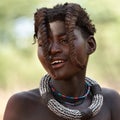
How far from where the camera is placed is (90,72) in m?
9.81

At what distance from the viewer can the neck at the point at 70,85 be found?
3090 millimetres

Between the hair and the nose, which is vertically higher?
the hair

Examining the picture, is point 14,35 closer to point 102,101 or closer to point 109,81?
point 109,81

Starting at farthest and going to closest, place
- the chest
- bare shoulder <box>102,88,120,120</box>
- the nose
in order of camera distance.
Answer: bare shoulder <box>102,88,120,120</box>, the chest, the nose

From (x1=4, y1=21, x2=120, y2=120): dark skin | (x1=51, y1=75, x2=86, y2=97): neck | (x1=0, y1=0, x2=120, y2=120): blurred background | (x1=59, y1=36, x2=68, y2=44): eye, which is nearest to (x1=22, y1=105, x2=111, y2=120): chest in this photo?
(x1=4, y1=21, x2=120, y2=120): dark skin

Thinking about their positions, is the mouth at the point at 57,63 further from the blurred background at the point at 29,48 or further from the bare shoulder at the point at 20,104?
the blurred background at the point at 29,48

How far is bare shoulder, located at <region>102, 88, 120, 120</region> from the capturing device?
10.6ft

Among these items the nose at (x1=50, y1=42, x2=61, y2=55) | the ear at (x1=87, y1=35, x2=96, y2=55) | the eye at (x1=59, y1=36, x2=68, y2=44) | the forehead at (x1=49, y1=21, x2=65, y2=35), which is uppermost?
the forehead at (x1=49, y1=21, x2=65, y2=35)

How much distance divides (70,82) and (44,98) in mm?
153

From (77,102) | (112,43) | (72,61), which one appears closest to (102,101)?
(77,102)

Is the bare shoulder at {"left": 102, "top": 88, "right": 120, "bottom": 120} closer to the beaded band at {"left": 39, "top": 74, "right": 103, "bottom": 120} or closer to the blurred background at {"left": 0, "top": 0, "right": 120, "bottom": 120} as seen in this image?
the beaded band at {"left": 39, "top": 74, "right": 103, "bottom": 120}

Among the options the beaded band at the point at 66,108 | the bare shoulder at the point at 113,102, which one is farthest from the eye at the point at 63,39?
the bare shoulder at the point at 113,102

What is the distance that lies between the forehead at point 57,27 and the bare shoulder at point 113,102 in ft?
1.70

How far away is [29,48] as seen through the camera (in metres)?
9.56
